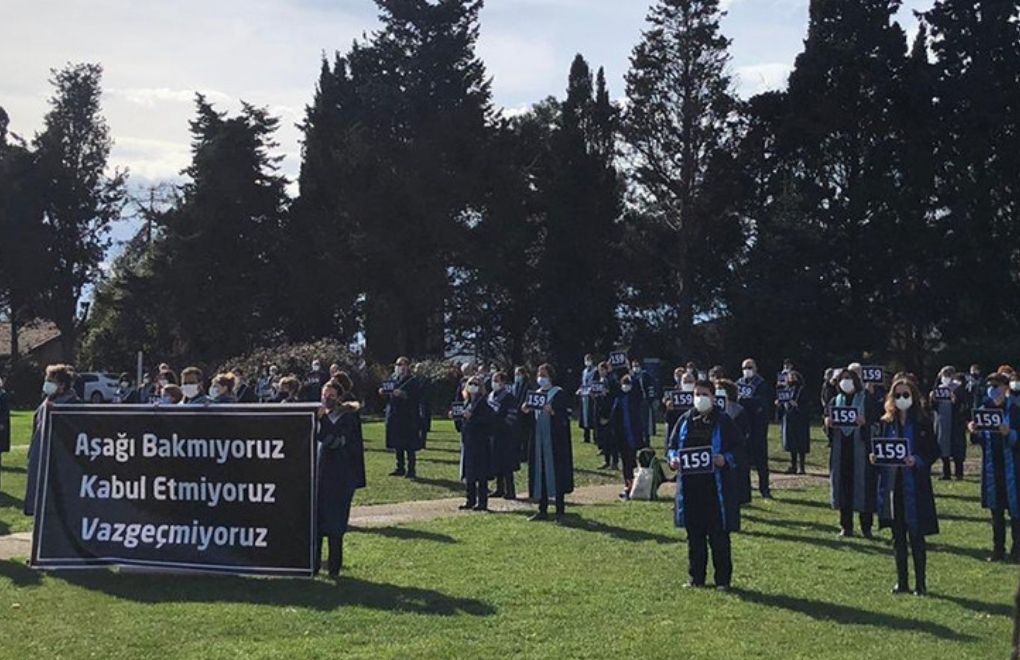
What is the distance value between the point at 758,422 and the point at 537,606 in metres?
8.88

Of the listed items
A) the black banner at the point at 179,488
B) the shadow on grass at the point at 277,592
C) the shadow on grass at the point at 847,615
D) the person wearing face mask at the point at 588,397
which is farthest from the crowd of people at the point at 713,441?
the person wearing face mask at the point at 588,397

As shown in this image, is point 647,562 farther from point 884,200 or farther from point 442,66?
point 442,66

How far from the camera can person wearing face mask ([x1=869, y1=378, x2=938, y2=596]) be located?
1098 centimetres

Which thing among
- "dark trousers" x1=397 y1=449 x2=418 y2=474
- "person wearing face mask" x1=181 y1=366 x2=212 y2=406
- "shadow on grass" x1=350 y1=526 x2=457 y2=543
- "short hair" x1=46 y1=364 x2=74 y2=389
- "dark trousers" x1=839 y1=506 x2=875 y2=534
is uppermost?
"short hair" x1=46 y1=364 x2=74 y2=389

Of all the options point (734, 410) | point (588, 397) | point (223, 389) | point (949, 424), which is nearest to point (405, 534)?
point (223, 389)

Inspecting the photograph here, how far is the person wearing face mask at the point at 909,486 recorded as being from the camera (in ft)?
36.0

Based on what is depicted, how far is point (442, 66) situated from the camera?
56.7 m

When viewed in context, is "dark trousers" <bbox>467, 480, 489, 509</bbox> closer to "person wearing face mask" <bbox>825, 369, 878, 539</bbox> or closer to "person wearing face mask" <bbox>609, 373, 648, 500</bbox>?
"person wearing face mask" <bbox>609, 373, 648, 500</bbox>

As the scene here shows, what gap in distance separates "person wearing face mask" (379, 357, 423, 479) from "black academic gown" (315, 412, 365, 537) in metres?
8.98

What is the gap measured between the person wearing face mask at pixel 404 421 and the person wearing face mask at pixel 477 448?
4.13m

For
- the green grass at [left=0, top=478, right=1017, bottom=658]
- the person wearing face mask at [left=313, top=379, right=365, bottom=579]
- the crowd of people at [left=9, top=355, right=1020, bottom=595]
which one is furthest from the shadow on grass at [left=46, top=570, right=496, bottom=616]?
the crowd of people at [left=9, top=355, right=1020, bottom=595]

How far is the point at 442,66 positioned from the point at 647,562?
46.5 meters

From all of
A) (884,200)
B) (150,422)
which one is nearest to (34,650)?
(150,422)

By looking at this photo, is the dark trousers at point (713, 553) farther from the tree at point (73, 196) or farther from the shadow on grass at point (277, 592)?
the tree at point (73, 196)
